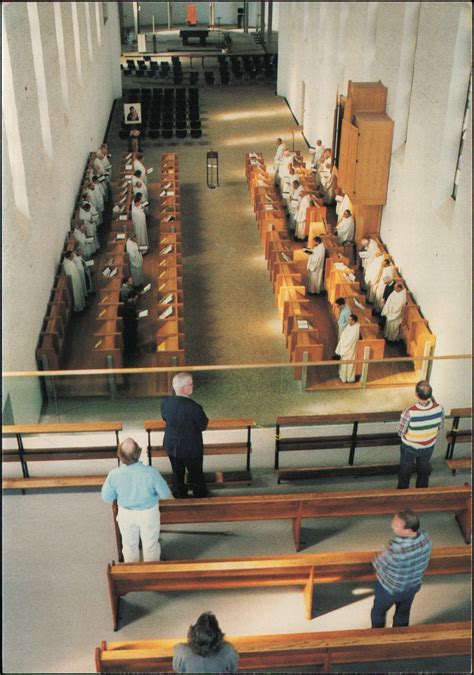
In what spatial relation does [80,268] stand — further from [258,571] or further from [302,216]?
[258,571]

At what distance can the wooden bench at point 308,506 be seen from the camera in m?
6.49

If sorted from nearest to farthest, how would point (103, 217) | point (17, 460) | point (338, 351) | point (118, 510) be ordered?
1. point (118, 510)
2. point (17, 460)
3. point (338, 351)
4. point (103, 217)

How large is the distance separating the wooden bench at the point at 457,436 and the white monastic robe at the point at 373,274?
6483 millimetres

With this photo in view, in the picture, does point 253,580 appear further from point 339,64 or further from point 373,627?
Result: point 339,64

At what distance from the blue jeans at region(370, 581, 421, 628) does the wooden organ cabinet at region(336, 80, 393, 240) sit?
34.1 feet

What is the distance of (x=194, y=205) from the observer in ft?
64.4

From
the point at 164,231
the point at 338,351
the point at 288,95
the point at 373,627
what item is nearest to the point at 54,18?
the point at 164,231

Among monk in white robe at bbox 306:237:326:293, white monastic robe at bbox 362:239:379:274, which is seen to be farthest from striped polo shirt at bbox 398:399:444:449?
white monastic robe at bbox 362:239:379:274

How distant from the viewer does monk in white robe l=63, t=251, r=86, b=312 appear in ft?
45.3

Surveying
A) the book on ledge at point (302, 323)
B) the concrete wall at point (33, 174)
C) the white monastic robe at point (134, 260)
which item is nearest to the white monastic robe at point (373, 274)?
the book on ledge at point (302, 323)

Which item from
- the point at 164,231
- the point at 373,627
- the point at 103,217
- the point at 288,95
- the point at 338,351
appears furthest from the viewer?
the point at 288,95

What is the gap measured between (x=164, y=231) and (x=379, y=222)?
4.69 metres

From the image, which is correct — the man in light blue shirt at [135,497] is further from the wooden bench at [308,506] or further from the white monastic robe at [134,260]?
the white monastic robe at [134,260]

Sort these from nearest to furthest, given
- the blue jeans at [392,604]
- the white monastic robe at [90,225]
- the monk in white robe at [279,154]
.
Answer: the blue jeans at [392,604] < the white monastic robe at [90,225] < the monk in white robe at [279,154]
